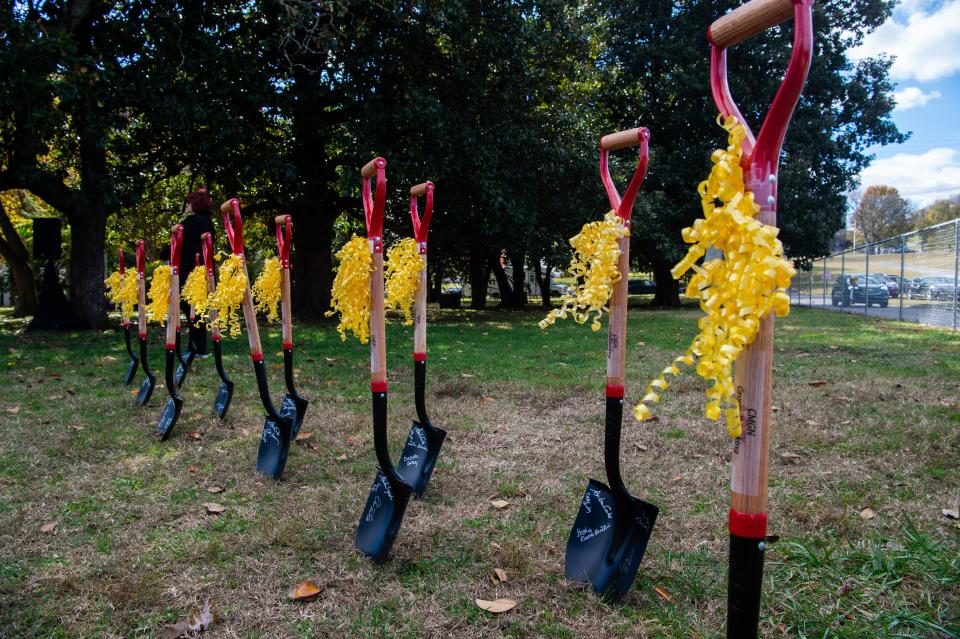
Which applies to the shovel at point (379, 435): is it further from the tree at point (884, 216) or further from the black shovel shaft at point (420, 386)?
the tree at point (884, 216)

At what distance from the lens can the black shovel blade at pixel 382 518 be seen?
2705mm

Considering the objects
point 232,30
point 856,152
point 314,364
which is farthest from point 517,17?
point 856,152

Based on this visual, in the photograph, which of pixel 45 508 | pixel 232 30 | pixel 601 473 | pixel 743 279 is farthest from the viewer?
pixel 232 30

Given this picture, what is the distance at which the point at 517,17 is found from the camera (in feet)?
39.4

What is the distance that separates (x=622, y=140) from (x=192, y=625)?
2.40m

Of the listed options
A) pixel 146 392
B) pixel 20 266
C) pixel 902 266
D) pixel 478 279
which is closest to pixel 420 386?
pixel 146 392

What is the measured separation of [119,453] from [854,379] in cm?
639

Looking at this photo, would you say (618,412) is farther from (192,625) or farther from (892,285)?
(892,285)

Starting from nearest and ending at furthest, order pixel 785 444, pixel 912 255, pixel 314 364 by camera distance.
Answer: pixel 785 444 → pixel 314 364 → pixel 912 255

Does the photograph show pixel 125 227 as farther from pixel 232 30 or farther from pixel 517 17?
pixel 517 17

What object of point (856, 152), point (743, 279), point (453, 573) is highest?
point (856, 152)

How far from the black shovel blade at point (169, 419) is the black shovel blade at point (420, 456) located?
76.4 inches

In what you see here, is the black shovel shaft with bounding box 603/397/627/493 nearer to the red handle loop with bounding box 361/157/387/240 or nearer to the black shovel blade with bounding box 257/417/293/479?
the red handle loop with bounding box 361/157/387/240

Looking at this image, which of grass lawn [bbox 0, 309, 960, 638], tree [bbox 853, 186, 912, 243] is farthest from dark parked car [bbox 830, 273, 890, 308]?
tree [bbox 853, 186, 912, 243]
